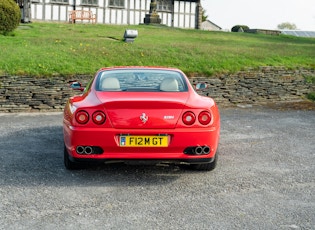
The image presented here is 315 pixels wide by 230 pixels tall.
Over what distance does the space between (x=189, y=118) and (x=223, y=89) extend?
9.29m

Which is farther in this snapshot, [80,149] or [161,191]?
[80,149]

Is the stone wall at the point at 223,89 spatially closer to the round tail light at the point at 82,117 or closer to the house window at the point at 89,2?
the round tail light at the point at 82,117

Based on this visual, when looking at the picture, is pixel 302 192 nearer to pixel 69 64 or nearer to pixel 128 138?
Answer: pixel 128 138

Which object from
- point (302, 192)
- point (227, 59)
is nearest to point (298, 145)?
point (302, 192)

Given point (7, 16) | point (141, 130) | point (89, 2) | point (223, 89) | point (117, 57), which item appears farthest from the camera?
point (89, 2)

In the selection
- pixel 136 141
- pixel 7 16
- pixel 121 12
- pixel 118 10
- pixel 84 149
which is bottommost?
pixel 84 149

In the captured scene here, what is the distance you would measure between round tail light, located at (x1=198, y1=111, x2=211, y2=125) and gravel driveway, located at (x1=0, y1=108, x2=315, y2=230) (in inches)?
28.8

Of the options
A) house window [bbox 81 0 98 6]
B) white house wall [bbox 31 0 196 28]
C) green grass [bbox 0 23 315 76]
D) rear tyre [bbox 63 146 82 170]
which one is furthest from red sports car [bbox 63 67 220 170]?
house window [bbox 81 0 98 6]

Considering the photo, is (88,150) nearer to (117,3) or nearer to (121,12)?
(121,12)

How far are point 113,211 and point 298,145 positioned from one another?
15.8ft

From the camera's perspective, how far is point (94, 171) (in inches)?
256

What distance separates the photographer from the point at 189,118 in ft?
19.4

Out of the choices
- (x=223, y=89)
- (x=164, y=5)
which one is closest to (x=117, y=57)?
(x=223, y=89)

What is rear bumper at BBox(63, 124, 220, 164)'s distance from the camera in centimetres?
575
